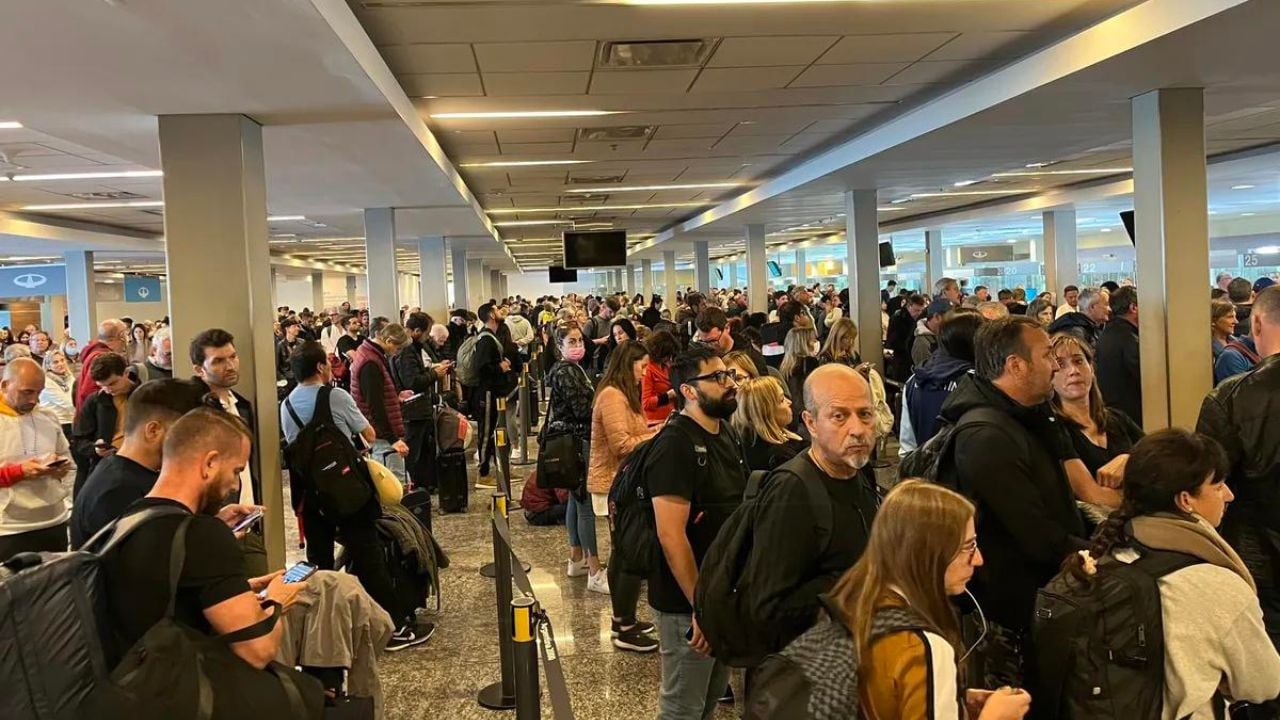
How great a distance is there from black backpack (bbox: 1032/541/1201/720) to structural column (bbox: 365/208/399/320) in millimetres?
10860

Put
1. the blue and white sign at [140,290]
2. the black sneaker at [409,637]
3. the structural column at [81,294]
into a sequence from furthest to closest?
the blue and white sign at [140,290] → the structural column at [81,294] → the black sneaker at [409,637]

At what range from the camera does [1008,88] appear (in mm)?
6785

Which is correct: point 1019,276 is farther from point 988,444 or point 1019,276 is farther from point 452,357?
point 988,444

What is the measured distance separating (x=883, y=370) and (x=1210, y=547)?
10.2 m

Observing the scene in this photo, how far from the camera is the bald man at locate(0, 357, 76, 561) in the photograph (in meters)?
4.25

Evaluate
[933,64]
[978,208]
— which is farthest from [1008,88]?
[978,208]

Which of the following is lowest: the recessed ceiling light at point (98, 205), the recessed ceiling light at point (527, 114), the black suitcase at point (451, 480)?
the black suitcase at point (451, 480)

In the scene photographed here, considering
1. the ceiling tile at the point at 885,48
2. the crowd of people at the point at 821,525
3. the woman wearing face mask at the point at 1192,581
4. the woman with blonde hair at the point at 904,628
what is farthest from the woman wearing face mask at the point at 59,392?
the woman wearing face mask at the point at 1192,581

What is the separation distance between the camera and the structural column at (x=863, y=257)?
13.0 m

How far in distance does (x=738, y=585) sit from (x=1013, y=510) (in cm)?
93

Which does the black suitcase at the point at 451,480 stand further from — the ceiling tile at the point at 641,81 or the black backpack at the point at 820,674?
the black backpack at the point at 820,674

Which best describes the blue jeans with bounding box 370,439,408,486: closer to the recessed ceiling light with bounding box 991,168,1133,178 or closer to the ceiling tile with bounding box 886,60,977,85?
the ceiling tile with bounding box 886,60,977,85

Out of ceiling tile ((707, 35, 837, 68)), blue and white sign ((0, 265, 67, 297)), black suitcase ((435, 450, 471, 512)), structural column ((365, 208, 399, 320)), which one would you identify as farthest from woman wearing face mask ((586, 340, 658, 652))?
blue and white sign ((0, 265, 67, 297))

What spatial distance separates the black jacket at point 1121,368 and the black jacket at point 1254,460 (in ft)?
11.9
